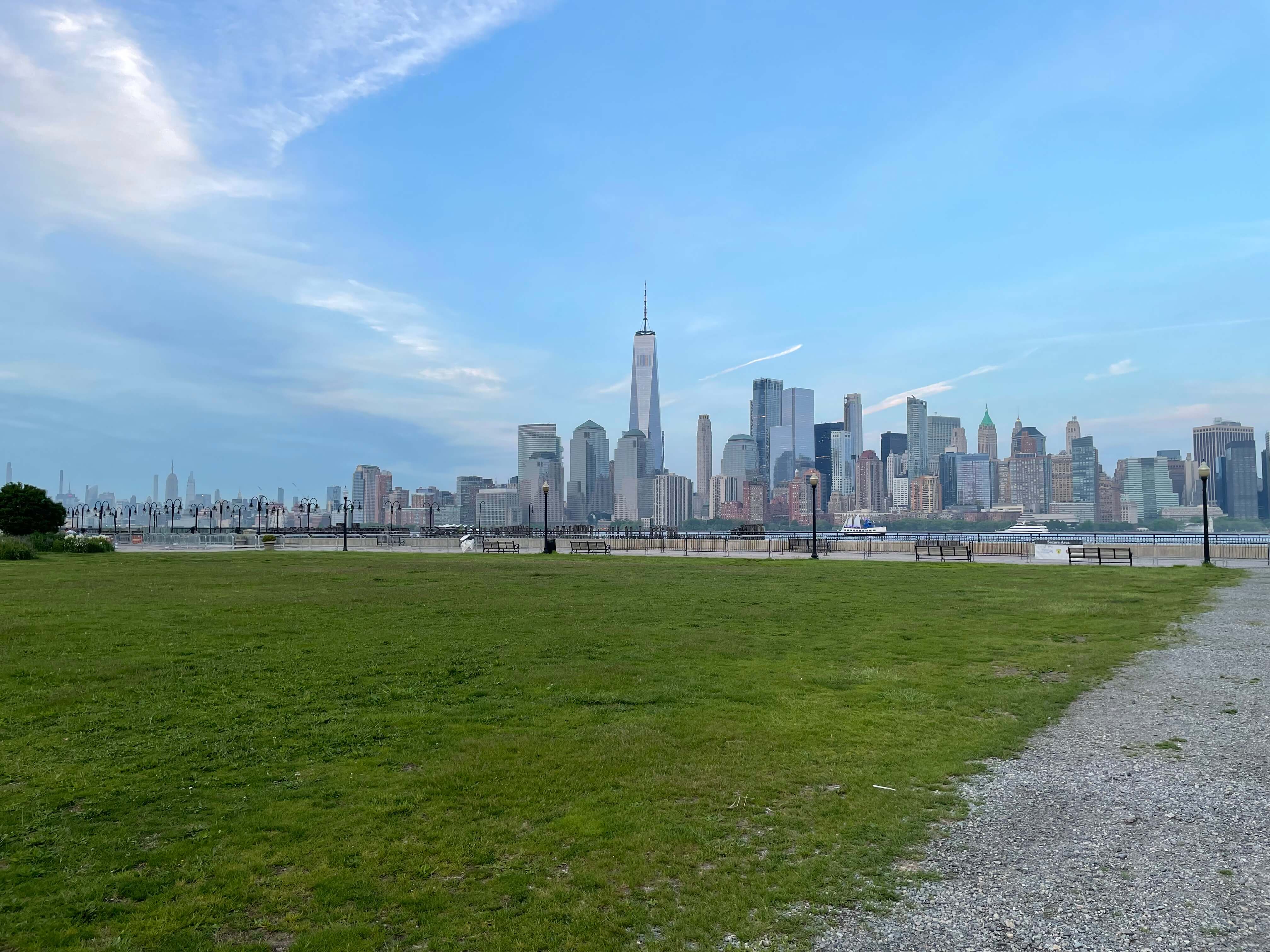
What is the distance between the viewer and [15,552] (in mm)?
34062

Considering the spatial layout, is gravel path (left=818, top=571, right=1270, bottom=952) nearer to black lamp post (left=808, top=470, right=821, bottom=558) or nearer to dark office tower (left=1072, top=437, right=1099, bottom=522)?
black lamp post (left=808, top=470, right=821, bottom=558)

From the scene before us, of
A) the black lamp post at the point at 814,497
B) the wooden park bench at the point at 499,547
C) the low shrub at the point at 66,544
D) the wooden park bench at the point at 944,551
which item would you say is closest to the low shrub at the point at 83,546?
the low shrub at the point at 66,544

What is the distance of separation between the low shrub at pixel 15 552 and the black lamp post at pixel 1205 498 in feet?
160

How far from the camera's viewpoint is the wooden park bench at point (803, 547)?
138 ft

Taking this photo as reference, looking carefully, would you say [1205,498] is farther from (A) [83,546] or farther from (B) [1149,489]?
(B) [1149,489]

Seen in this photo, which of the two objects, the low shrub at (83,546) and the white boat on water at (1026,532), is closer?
the low shrub at (83,546)

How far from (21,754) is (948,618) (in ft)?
52.3

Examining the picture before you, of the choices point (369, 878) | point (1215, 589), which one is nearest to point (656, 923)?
point (369, 878)

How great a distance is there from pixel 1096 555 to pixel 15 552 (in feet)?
158

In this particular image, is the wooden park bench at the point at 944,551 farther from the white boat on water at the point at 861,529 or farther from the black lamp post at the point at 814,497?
the white boat on water at the point at 861,529

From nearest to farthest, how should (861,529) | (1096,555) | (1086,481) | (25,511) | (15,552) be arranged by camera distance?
1. (1096,555)
2. (15,552)
3. (25,511)
4. (861,529)
5. (1086,481)

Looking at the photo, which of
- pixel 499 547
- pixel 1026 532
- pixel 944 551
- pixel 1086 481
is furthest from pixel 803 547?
pixel 1086 481

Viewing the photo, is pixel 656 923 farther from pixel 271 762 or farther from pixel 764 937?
pixel 271 762

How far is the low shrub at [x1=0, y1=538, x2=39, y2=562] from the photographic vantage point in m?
33.6
